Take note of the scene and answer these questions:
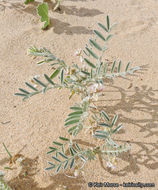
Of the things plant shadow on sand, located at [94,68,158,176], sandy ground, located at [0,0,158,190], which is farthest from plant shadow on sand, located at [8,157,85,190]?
plant shadow on sand, located at [94,68,158,176]

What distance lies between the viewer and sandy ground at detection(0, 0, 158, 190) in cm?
132

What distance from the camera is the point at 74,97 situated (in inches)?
64.8

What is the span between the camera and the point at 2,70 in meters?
1.81

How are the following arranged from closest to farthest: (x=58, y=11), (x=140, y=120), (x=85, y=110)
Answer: (x=85, y=110) < (x=140, y=120) < (x=58, y=11)

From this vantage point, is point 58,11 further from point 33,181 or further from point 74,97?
point 33,181

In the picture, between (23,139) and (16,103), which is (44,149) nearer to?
(23,139)

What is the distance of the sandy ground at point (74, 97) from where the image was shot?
4.33 ft

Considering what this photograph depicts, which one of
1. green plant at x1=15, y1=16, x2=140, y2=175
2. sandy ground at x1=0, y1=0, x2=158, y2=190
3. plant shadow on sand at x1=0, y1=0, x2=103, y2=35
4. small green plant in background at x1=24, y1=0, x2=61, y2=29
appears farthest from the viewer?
plant shadow on sand at x1=0, y1=0, x2=103, y2=35

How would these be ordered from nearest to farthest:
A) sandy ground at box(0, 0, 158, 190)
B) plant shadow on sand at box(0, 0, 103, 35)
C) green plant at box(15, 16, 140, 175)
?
green plant at box(15, 16, 140, 175), sandy ground at box(0, 0, 158, 190), plant shadow on sand at box(0, 0, 103, 35)

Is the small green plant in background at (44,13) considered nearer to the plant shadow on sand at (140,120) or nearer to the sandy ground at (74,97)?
the sandy ground at (74,97)

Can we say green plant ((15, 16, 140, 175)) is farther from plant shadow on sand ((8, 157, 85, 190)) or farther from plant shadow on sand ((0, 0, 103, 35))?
plant shadow on sand ((0, 0, 103, 35))

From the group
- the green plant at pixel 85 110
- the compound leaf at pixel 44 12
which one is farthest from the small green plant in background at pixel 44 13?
the green plant at pixel 85 110

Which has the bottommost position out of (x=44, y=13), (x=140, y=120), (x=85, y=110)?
(x=140, y=120)

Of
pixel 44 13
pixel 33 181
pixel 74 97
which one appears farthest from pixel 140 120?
pixel 44 13
